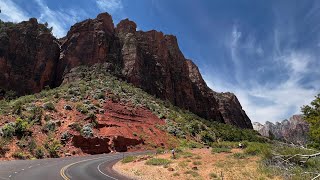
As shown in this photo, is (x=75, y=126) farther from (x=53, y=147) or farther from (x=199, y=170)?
(x=199, y=170)

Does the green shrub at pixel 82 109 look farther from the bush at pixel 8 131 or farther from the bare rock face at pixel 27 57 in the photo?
the bare rock face at pixel 27 57

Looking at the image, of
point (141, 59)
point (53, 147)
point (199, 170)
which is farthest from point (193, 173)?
point (141, 59)

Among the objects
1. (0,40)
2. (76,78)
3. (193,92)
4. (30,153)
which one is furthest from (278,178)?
(193,92)

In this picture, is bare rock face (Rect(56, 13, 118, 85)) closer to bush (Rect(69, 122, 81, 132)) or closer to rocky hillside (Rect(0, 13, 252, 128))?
rocky hillside (Rect(0, 13, 252, 128))

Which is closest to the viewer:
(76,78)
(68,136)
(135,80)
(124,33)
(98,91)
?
(68,136)

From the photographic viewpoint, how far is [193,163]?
27.6 metres

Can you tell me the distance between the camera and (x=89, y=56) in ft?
250

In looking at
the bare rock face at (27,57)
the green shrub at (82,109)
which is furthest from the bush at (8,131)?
the bare rock face at (27,57)

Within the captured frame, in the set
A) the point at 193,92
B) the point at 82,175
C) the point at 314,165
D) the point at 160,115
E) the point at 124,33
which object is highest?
the point at 124,33

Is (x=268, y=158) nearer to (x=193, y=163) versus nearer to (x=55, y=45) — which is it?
Result: (x=193, y=163)

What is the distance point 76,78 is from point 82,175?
49.5 metres

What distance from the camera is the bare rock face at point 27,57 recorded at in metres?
71.4

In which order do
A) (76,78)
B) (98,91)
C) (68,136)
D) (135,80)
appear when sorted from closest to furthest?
(68,136), (98,91), (76,78), (135,80)

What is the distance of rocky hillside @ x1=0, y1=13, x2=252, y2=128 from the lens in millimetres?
73438
